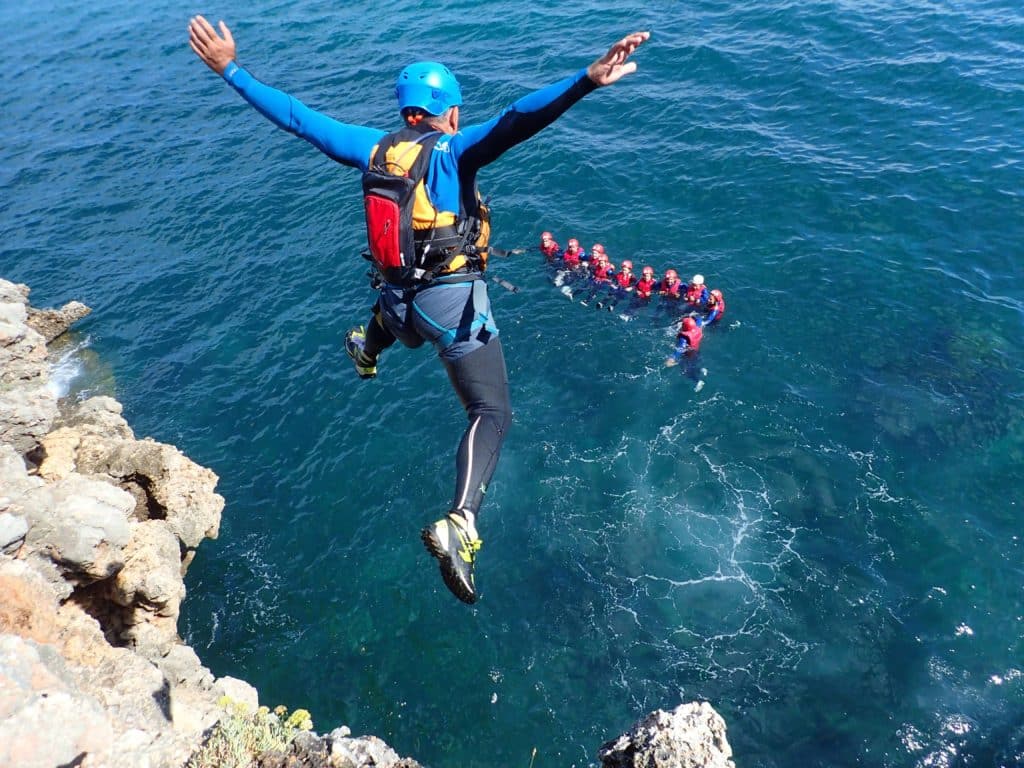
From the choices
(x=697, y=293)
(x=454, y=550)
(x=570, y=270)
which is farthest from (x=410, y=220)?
(x=570, y=270)

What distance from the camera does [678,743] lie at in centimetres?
556

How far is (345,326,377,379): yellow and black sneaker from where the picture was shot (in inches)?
320

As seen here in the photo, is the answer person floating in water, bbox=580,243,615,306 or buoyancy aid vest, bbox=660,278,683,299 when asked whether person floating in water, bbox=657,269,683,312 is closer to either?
buoyancy aid vest, bbox=660,278,683,299

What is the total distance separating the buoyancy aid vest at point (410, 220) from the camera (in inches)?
213

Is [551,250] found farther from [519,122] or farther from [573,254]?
[519,122]

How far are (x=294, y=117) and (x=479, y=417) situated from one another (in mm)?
3144

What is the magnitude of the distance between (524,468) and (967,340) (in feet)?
41.7

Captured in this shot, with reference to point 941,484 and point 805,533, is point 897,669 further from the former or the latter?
point 941,484

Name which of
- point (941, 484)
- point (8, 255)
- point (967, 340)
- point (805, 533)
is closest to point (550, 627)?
point (805, 533)

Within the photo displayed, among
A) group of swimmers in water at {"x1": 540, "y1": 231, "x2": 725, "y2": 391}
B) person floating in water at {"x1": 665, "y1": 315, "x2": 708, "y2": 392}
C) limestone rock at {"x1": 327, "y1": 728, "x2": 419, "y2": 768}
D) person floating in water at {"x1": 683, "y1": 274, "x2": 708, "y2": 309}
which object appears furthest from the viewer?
person floating in water at {"x1": 683, "y1": 274, "x2": 708, "y2": 309}

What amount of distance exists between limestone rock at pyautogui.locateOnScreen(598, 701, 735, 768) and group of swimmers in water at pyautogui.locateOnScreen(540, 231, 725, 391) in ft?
42.7

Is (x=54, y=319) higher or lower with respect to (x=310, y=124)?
lower

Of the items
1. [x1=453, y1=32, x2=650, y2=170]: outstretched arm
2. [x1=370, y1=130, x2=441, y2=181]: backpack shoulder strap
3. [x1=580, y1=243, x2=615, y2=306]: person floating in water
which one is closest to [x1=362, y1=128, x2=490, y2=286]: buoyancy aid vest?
[x1=370, y1=130, x2=441, y2=181]: backpack shoulder strap

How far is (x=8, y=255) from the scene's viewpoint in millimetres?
28562
